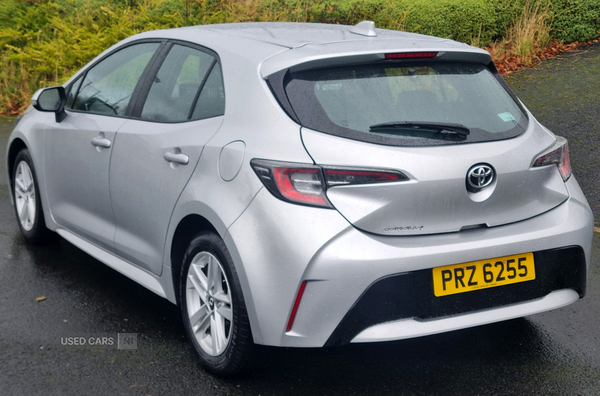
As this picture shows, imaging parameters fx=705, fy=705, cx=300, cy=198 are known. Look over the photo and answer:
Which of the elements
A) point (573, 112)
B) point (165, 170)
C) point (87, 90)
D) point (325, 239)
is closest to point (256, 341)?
point (325, 239)

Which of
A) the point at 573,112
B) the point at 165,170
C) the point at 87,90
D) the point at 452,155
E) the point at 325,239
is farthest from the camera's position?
the point at 573,112

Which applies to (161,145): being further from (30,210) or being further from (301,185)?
(30,210)

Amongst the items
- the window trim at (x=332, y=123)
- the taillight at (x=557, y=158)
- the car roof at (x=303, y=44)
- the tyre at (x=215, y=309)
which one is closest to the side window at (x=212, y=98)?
the car roof at (x=303, y=44)

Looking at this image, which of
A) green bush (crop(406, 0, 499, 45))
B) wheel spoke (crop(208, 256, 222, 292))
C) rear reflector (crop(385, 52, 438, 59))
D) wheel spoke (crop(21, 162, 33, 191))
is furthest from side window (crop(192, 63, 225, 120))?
green bush (crop(406, 0, 499, 45))

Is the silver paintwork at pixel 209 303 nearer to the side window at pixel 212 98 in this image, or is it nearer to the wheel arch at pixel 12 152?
the side window at pixel 212 98

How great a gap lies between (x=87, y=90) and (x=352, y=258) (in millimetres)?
2654

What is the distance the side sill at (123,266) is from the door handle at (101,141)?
672 millimetres

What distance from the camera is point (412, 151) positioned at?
117 inches

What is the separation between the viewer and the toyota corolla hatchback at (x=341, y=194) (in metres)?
2.91

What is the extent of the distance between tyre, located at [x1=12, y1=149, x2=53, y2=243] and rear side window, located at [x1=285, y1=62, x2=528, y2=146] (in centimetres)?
281

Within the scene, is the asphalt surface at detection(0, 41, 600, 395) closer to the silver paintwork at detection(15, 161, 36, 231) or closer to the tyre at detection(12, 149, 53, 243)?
the tyre at detection(12, 149, 53, 243)

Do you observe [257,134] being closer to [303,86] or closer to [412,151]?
[303,86]

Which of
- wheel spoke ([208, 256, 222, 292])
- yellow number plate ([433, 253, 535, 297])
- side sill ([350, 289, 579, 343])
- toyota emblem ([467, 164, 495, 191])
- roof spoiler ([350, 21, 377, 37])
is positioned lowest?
side sill ([350, 289, 579, 343])

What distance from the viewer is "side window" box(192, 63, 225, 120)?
348 centimetres
